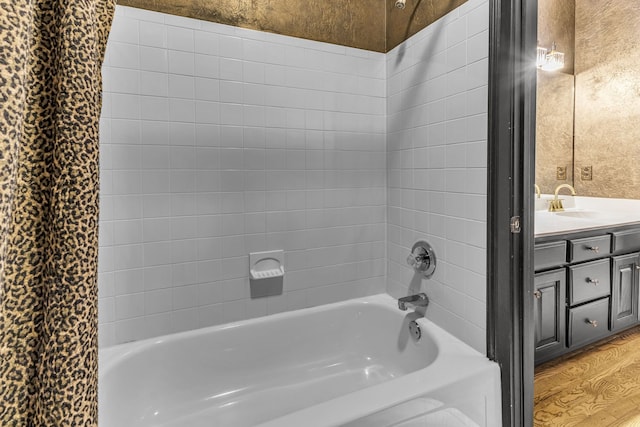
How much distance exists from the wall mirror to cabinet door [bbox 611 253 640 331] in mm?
533

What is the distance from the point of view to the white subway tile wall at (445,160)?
1276mm

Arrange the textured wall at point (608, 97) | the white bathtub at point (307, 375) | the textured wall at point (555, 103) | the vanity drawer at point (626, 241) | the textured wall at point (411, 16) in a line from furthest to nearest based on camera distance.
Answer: the textured wall at point (555, 103) < the textured wall at point (608, 97) < the vanity drawer at point (626, 241) < the textured wall at point (411, 16) < the white bathtub at point (307, 375)

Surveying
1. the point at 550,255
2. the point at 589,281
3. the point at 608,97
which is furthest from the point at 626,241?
the point at 608,97

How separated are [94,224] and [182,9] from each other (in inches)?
50.9

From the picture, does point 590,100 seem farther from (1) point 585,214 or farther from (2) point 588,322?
(2) point 588,322

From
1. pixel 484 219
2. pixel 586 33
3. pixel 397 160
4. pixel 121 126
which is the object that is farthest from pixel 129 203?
pixel 586 33

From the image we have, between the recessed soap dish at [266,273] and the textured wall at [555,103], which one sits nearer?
the recessed soap dish at [266,273]

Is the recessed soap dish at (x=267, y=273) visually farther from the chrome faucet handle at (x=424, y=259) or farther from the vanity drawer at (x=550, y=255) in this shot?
the vanity drawer at (x=550, y=255)

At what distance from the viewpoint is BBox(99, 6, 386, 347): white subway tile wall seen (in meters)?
1.37

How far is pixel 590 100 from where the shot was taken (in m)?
2.57

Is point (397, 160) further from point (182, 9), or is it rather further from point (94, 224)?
point (94, 224)

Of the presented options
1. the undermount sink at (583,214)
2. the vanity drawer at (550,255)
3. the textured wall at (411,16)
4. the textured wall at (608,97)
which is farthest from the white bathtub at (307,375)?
the textured wall at (608,97)

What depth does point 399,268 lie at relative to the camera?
1801 millimetres

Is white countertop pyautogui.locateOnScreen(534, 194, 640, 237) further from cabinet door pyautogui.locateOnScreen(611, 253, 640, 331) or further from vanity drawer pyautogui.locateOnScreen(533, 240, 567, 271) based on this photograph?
cabinet door pyautogui.locateOnScreen(611, 253, 640, 331)
